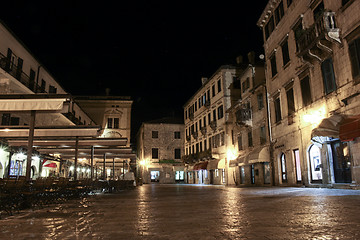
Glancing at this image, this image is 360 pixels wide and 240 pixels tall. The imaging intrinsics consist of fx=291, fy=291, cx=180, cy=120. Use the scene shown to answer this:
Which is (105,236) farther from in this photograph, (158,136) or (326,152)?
(158,136)

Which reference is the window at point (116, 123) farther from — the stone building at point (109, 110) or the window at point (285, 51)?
the window at point (285, 51)

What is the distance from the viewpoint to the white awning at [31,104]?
8.67m

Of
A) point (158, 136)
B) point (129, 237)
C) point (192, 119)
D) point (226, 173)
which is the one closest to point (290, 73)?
point (226, 173)

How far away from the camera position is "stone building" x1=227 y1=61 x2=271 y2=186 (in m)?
23.5

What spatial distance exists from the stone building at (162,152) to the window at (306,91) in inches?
1389

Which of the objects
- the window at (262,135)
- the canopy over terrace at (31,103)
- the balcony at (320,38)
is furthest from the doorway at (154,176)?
the canopy over terrace at (31,103)

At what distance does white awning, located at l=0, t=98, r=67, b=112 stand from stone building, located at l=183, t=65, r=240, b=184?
960 inches

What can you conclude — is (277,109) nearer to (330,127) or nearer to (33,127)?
(330,127)

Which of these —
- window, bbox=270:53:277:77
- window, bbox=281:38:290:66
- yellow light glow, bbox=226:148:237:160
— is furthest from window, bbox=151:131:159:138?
window, bbox=281:38:290:66

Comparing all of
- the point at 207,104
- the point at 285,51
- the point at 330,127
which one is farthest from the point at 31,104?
the point at 207,104

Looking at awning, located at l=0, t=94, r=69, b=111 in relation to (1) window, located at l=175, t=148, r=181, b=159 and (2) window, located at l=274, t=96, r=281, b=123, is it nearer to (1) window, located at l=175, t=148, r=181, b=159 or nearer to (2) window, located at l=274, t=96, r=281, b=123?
(2) window, located at l=274, t=96, r=281, b=123

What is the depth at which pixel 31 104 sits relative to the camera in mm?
8797

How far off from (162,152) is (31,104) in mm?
42706

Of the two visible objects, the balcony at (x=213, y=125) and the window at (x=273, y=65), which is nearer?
the window at (x=273, y=65)
